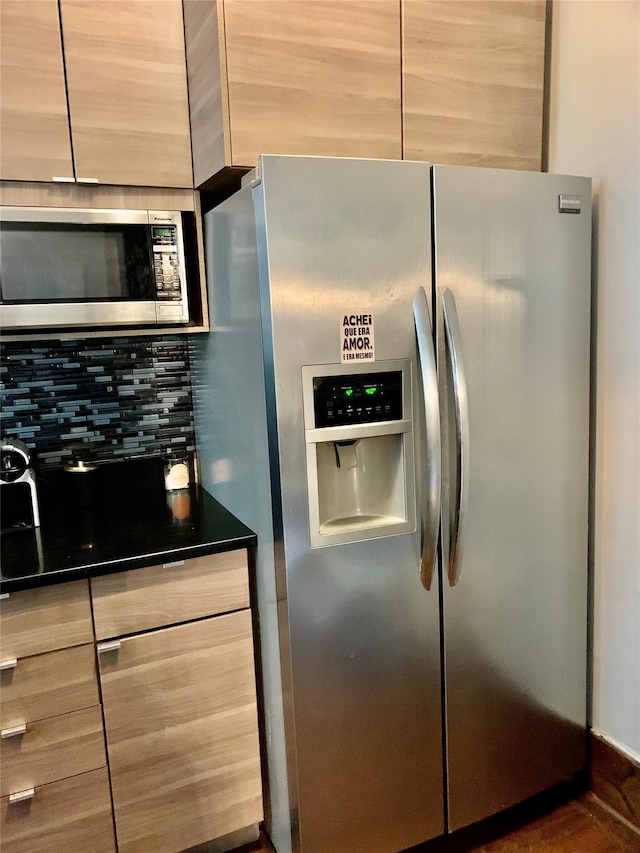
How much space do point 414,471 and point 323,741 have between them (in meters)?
0.66

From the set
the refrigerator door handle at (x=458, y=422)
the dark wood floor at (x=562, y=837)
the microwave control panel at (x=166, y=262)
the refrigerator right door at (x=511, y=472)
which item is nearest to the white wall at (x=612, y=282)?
the refrigerator right door at (x=511, y=472)

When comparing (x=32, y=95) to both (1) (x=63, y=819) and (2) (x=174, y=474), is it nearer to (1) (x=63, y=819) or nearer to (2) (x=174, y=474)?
(2) (x=174, y=474)

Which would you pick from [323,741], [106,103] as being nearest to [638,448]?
[323,741]

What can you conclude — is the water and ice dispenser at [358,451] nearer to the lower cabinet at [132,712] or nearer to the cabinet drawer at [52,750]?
the lower cabinet at [132,712]

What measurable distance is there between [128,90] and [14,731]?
1.53m

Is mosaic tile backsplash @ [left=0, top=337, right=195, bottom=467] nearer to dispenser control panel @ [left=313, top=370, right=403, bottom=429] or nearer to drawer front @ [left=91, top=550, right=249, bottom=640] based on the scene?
drawer front @ [left=91, top=550, right=249, bottom=640]

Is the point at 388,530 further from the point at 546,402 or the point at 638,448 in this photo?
the point at 638,448

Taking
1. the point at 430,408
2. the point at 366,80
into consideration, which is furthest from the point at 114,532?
the point at 366,80

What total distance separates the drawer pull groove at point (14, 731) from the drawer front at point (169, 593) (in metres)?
0.24

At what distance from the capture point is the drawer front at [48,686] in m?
1.43

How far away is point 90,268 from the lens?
168 cm

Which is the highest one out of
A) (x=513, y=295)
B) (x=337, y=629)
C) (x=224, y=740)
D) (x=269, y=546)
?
(x=513, y=295)

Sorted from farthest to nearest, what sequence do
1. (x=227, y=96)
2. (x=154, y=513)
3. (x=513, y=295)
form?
1. (x=154, y=513)
2. (x=513, y=295)
3. (x=227, y=96)

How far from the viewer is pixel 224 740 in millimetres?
1640
